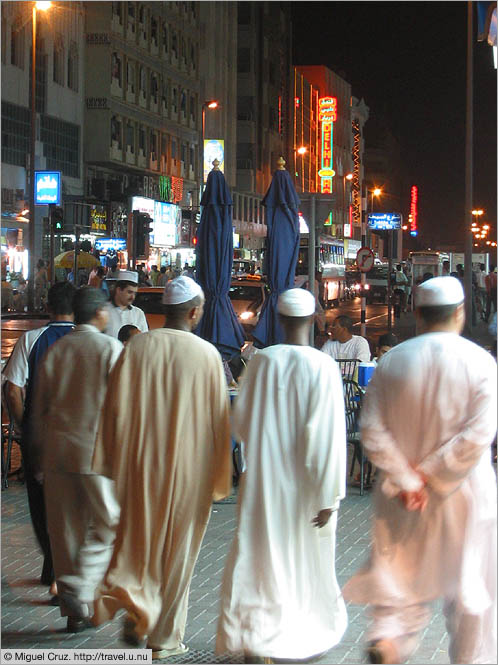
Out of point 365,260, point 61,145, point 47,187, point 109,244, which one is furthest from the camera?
point 61,145

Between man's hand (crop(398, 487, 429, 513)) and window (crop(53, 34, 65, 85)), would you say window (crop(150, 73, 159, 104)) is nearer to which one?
window (crop(53, 34, 65, 85))

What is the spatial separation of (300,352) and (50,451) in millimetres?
1638

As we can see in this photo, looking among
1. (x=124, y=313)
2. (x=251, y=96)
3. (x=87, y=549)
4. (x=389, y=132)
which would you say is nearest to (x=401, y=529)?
(x=87, y=549)

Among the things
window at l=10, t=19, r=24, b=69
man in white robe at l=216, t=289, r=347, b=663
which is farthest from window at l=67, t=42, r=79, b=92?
man in white robe at l=216, t=289, r=347, b=663

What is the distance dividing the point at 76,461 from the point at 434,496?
2.21 m

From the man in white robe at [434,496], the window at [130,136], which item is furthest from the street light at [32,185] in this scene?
the man in white robe at [434,496]

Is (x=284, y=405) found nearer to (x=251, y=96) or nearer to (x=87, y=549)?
(x=87, y=549)

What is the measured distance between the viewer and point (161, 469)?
5.66m

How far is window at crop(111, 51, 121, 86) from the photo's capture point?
198 feet

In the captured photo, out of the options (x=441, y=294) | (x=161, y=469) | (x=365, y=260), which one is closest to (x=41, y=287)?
(x=365, y=260)

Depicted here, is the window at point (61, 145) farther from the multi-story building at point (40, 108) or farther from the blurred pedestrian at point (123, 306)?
the blurred pedestrian at point (123, 306)

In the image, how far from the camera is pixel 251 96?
90.4 m

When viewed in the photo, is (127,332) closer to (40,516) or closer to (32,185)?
(40,516)

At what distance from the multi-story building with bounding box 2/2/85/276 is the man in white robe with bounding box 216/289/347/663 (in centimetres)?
4041
